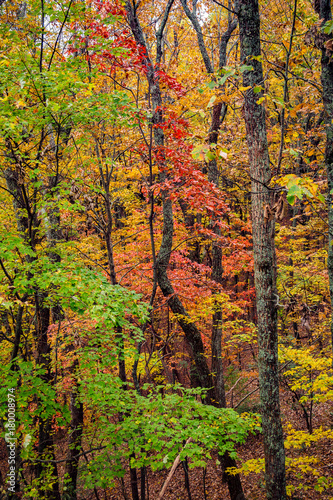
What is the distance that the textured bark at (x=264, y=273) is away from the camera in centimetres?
430

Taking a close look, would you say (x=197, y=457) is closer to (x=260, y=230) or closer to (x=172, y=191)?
(x=260, y=230)

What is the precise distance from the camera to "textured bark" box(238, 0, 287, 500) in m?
4.30

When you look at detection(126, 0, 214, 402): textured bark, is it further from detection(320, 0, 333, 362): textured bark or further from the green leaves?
detection(320, 0, 333, 362): textured bark

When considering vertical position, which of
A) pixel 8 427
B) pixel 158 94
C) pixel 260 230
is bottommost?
pixel 8 427

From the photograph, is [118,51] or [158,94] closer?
[118,51]

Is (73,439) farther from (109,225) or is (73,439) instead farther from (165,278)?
(109,225)

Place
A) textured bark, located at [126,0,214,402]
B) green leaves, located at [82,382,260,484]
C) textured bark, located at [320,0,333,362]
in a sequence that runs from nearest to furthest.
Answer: textured bark, located at [320,0,333,362] < green leaves, located at [82,382,260,484] < textured bark, located at [126,0,214,402]

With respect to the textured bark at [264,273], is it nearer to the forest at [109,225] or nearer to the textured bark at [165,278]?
the forest at [109,225]

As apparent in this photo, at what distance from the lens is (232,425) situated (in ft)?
16.5

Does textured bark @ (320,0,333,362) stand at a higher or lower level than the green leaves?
higher

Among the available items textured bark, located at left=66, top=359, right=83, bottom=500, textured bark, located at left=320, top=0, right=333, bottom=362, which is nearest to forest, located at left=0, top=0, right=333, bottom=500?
textured bark, located at left=320, top=0, right=333, bottom=362

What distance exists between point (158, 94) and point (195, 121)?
6.23 metres

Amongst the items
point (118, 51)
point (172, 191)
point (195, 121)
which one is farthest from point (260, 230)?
point (195, 121)

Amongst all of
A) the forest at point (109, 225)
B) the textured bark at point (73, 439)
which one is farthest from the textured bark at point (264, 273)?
the textured bark at point (73, 439)
